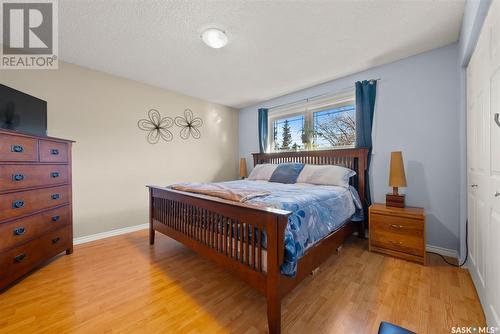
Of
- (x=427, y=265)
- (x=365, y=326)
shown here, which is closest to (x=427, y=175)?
(x=427, y=265)

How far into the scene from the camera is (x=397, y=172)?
7.39 feet

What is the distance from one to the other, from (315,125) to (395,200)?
5.40 ft

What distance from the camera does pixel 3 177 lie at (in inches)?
62.0

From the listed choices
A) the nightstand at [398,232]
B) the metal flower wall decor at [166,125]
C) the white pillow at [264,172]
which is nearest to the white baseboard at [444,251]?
the nightstand at [398,232]

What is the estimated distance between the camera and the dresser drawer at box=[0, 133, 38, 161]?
1582 mm

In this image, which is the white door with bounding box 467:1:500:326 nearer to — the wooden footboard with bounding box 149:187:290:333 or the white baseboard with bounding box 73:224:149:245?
the wooden footboard with bounding box 149:187:290:333

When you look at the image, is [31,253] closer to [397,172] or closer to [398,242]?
[398,242]

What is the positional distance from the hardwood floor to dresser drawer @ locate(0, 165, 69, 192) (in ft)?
2.73

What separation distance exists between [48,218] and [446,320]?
11.1 ft

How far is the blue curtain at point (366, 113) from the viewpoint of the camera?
2641mm

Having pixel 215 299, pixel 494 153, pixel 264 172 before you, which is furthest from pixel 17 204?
pixel 494 153

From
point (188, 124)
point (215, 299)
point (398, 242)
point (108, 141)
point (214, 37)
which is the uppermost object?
point (214, 37)

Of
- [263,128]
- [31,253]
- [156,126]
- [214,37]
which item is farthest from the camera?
[263,128]

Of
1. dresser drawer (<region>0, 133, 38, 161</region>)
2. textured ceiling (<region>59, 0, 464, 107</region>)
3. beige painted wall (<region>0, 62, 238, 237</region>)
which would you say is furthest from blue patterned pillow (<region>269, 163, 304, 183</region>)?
dresser drawer (<region>0, 133, 38, 161</region>)
